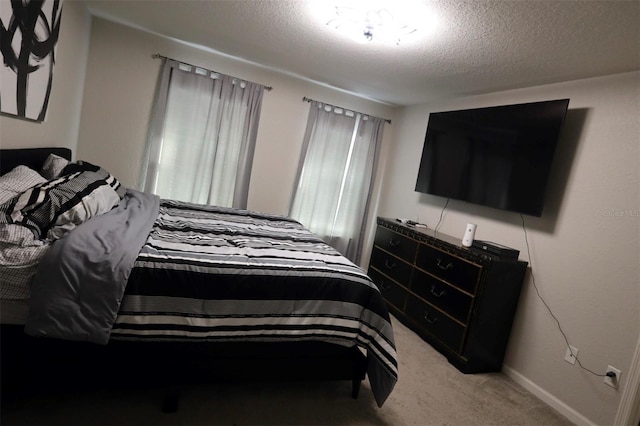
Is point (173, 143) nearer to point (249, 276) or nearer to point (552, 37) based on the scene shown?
point (249, 276)

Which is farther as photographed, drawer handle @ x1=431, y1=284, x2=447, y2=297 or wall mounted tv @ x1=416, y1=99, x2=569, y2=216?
drawer handle @ x1=431, y1=284, x2=447, y2=297

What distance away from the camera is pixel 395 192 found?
4.62m

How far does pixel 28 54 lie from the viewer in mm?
1930

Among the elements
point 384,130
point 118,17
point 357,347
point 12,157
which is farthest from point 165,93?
point 357,347

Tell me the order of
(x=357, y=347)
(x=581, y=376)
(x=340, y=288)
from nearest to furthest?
(x=340, y=288) → (x=357, y=347) → (x=581, y=376)

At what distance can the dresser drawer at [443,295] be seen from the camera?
2.73 meters

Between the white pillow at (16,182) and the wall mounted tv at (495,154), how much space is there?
3.15 m

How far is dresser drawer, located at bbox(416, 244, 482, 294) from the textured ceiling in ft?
5.03

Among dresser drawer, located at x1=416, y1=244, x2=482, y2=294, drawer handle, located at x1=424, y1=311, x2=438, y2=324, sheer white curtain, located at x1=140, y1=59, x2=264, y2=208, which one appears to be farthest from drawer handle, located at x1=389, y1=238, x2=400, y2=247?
sheer white curtain, located at x1=140, y1=59, x2=264, y2=208

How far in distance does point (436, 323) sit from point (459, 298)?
0.34 m

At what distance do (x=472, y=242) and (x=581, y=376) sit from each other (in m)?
1.12

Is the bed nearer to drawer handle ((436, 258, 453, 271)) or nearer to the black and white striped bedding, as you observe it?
the black and white striped bedding

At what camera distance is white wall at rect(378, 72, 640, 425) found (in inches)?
87.1

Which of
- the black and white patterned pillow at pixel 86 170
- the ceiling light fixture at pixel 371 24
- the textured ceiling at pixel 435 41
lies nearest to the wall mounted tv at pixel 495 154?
the textured ceiling at pixel 435 41
